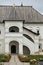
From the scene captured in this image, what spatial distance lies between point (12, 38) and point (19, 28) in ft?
7.07

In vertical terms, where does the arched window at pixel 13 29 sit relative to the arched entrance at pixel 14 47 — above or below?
above

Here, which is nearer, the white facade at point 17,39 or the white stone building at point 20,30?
the white facade at point 17,39

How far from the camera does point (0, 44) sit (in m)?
58.9

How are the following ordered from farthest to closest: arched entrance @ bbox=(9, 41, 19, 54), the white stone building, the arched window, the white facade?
1. the arched window
2. arched entrance @ bbox=(9, 41, 19, 54)
3. the white stone building
4. the white facade

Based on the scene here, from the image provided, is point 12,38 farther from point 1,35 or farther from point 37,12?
point 37,12

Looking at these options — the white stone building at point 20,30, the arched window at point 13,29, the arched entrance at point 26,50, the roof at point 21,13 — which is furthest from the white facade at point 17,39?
the roof at point 21,13

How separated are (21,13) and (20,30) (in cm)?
636

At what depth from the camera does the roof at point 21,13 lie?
6052 cm

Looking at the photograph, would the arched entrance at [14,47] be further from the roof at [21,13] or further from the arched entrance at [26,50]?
the roof at [21,13]

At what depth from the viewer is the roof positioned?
60519 mm

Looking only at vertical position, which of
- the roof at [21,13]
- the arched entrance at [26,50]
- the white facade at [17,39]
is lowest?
the arched entrance at [26,50]

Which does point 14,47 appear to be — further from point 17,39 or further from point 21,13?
point 21,13

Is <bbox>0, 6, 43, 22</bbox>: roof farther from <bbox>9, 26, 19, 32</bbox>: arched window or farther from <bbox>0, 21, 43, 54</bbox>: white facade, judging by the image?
<bbox>0, 21, 43, 54</bbox>: white facade

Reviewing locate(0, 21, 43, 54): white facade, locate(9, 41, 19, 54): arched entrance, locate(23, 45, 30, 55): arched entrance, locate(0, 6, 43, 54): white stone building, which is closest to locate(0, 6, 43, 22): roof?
locate(0, 6, 43, 54): white stone building
